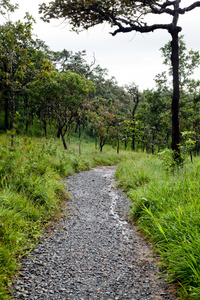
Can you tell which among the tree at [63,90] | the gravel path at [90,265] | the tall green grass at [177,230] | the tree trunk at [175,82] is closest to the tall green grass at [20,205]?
the gravel path at [90,265]

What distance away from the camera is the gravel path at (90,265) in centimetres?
304

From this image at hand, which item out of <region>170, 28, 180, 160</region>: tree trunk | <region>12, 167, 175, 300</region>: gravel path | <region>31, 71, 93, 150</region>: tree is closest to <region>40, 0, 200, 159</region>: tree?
<region>170, 28, 180, 160</region>: tree trunk

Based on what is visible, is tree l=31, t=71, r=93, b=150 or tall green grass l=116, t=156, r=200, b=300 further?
tree l=31, t=71, r=93, b=150

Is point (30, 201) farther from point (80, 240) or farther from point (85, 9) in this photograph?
point (85, 9)

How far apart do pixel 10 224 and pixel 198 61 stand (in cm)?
2937

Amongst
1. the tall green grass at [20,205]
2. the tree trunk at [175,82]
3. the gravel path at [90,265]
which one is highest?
the tree trunk at [175,82]

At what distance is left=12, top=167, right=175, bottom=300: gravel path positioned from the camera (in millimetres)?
3035

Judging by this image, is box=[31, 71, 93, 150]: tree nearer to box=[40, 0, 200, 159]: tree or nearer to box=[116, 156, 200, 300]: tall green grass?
box=[40, 0, 200, 159]: tree

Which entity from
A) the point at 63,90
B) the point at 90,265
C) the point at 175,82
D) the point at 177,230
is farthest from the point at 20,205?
the point at 63,90

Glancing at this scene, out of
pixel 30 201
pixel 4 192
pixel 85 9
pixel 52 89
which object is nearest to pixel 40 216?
pixel 30 201

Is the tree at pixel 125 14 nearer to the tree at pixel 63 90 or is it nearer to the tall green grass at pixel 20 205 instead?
the tall green grass at pixel 20 205

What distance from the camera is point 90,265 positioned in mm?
3793

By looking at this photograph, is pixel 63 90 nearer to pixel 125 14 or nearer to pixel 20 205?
pixel 125 14

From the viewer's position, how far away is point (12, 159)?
6.42 metres
